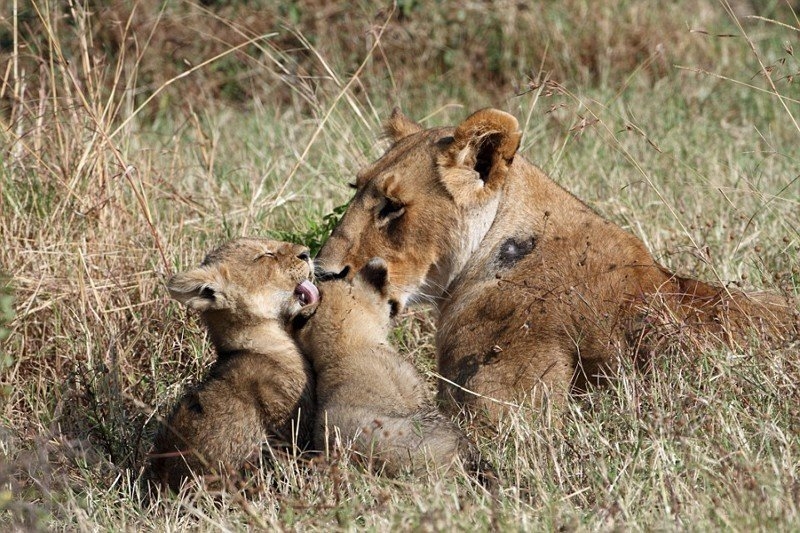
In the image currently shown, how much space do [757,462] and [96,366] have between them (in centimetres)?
351

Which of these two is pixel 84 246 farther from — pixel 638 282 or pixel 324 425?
pixel 638 282

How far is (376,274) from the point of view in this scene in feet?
17.4

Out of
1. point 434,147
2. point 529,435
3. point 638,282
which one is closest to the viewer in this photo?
point 529,435

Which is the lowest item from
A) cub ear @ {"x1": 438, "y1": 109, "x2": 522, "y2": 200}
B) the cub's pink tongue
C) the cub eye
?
the cub's pink tongue

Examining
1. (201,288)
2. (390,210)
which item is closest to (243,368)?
(201,288)

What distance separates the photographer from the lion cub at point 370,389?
14.9 ft

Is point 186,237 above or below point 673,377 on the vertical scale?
below

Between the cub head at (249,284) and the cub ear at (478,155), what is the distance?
82 centimetres

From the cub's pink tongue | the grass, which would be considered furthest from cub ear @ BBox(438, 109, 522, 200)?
the cub's pink tongue

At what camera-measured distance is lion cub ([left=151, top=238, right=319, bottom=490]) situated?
4902 mm

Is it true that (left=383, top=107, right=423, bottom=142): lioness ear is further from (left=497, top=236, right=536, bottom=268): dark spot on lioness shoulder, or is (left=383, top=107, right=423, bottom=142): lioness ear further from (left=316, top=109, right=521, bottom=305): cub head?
(left=497, top=236, right=536, bottom=268): dark spot on lioness shoulder

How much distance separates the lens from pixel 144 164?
7.85 meters

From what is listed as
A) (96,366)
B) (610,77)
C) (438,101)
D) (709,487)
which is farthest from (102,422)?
(610,77)

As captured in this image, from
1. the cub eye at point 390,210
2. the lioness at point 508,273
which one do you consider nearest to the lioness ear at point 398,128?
the lioness at point 508,273
